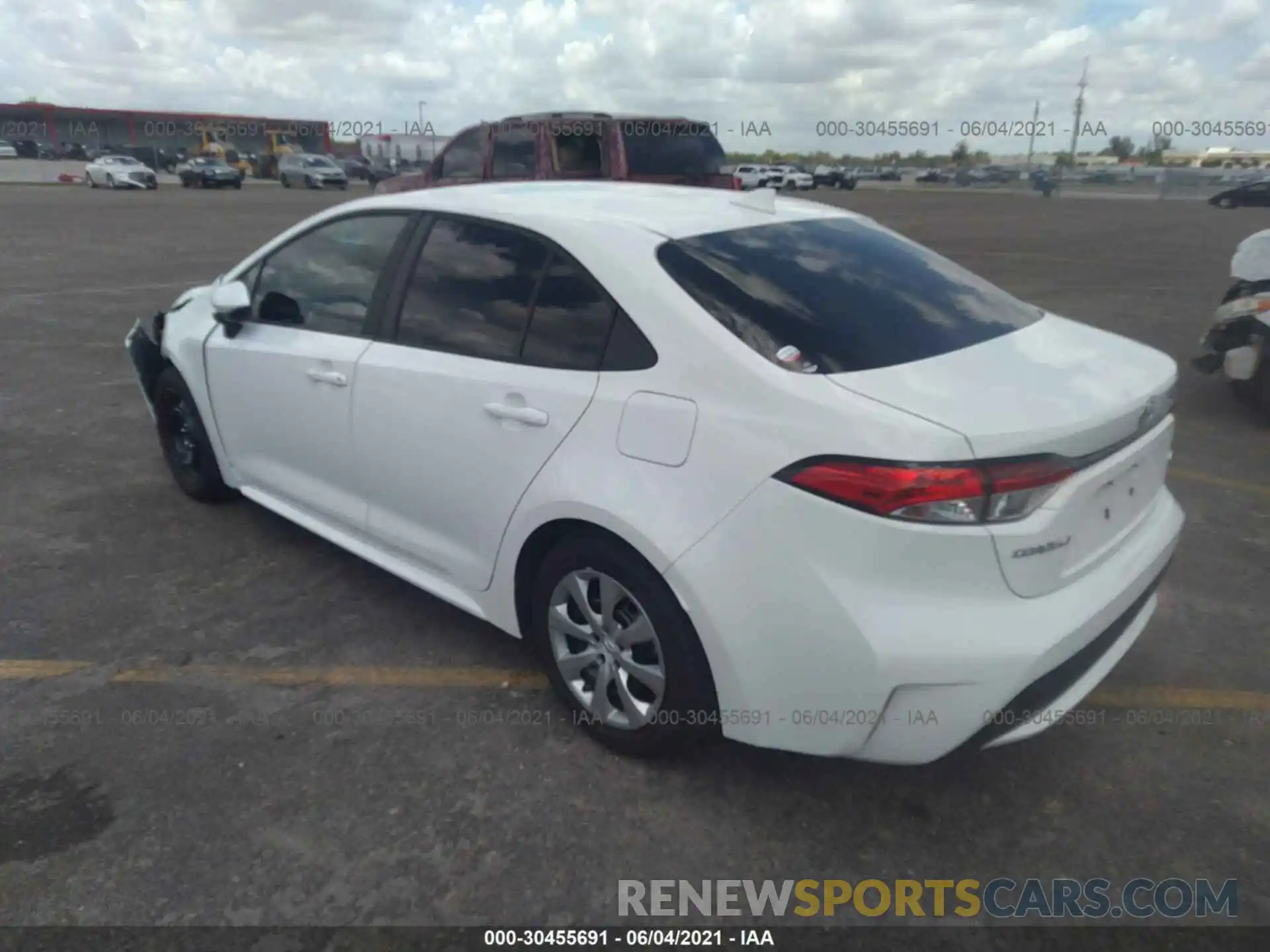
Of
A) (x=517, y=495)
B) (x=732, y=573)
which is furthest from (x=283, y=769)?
(x=732, y=573)

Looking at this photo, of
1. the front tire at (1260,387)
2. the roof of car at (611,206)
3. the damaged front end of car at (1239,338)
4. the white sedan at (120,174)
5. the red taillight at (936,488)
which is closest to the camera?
the red taillight at (936,488)

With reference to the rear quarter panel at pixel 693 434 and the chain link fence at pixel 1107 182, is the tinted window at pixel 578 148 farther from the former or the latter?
the chain link fence at pixel 1107 182

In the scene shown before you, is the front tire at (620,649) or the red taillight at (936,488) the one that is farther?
the front tire at (620,649)

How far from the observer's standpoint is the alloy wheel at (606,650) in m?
2.71

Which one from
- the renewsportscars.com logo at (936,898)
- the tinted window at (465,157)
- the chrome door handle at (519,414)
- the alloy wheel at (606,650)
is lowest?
the renewsportscars.com logo at (936,898)

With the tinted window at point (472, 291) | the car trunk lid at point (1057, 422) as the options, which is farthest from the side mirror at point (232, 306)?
the car trunk lid at point (1057, 422)

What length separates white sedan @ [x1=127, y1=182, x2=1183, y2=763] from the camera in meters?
2.28

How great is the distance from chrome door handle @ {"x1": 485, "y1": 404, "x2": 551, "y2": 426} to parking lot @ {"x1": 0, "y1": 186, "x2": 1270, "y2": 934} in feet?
3.24

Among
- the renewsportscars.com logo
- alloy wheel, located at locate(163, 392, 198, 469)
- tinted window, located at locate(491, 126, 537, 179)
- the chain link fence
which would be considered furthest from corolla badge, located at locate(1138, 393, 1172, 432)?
the chain link fence

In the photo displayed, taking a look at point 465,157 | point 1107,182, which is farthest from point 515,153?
point 1107,182

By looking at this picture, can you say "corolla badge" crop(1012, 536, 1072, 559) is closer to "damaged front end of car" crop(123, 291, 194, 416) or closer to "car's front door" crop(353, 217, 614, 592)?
"car's front door" crop(353, 217, 614, 592)

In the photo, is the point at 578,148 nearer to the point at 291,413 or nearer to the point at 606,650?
the point at 291,413

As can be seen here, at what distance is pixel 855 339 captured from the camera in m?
2.64

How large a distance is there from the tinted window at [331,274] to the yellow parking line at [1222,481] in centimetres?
443
